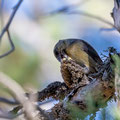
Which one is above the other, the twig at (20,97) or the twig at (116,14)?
the twig at (116,14)

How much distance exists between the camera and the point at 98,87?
72.4 inches

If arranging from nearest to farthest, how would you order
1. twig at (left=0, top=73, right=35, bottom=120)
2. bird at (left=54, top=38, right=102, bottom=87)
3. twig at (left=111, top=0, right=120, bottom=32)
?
1. twig at (left=0, top=73, right=35, bottom=120)
2. twig at (left=111, top=0, right=120, bottom=32)
3. bird at (left=54, top=38, right=102, bottom=87)

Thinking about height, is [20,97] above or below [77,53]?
below

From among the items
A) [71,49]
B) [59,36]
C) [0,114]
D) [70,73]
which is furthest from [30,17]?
[0,114]

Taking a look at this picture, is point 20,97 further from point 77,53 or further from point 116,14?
point 77,53

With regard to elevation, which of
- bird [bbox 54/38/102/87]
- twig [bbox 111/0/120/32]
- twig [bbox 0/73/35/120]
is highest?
bird [bbox 54/38/102/87]

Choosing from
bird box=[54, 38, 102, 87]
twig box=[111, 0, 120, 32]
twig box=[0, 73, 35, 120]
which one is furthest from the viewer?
bird box=[54, 38, 102, 87]

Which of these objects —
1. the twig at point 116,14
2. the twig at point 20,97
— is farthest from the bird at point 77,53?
the twig at point 20,97

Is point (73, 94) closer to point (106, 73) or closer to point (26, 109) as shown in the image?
point (106, 73)

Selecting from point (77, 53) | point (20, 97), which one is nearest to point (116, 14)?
point (20, 97)

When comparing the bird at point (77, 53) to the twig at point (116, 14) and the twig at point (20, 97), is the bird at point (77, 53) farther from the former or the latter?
the twig at point (20, 97)

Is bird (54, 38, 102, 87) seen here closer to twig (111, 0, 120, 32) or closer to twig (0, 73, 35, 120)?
twig (111, 0, 120, 32)

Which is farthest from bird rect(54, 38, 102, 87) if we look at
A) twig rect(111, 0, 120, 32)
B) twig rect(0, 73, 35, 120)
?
twig rect(0, 73, 35, 120)

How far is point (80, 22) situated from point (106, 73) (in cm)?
415
